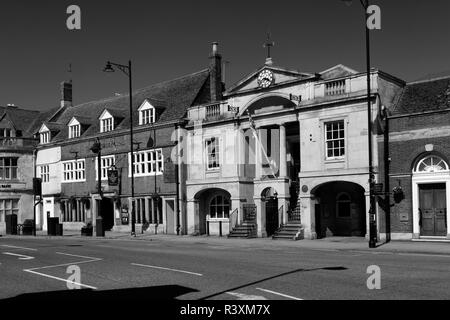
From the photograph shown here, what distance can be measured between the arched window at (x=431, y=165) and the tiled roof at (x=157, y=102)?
1677 centimetres

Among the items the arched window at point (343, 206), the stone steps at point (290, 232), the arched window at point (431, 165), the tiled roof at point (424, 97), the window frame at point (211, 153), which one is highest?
the tiled roof at point (424, 97)

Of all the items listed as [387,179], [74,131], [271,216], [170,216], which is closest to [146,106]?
[170,216]

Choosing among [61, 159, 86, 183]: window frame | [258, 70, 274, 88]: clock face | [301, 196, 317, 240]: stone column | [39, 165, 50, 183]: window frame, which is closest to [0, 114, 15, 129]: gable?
[39, 165, 50, 183]: window frame

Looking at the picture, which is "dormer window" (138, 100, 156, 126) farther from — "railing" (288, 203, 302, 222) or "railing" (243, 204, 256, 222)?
"railing" (288, 203, 302, 222)

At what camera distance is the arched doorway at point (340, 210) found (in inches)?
1213

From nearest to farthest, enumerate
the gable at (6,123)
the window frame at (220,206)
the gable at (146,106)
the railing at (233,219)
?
the railing at (233,219) → the window frame at (220,206) → the gable at (146,106) → the gable at (6,123)

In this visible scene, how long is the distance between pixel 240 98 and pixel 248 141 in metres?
2.63

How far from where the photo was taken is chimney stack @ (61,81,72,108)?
56.9m

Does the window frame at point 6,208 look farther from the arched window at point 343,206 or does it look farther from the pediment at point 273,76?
the arched window at point 343,206

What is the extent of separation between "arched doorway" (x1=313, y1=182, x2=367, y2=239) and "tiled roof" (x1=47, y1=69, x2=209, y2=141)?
38.6ft

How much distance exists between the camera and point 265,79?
32.5 meters

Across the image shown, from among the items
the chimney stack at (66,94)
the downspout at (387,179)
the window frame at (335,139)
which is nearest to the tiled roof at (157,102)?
the chimney stack at (66,94)
